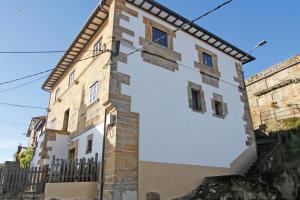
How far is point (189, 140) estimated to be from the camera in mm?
9859

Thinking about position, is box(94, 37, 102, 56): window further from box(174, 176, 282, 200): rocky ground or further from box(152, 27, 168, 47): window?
box(174, 176, 282, 200): rocky ground

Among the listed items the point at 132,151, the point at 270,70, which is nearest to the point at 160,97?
the point at 132,151

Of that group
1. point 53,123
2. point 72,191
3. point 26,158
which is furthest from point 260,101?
point 26,158

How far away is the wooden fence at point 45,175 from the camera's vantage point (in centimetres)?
840

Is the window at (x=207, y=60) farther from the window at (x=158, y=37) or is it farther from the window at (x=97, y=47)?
the window at (x=97, y=47)

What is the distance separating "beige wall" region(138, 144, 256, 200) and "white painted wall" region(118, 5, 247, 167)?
23 cm

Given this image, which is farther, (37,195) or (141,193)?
(37,195)

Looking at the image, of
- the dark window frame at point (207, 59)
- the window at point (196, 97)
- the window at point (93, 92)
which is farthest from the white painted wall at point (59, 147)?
the dark window frame at point (207, 59)

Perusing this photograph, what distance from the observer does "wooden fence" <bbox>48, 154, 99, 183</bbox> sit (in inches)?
329

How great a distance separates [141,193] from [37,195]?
380cm

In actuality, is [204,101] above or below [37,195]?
above

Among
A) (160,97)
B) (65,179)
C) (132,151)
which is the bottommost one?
(65,179)

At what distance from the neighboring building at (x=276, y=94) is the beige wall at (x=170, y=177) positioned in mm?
10437

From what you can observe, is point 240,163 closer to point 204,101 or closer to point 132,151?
point 204,101
